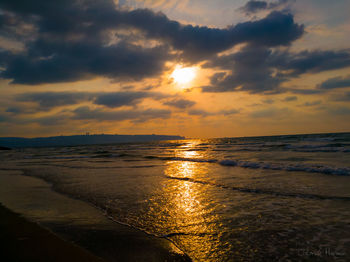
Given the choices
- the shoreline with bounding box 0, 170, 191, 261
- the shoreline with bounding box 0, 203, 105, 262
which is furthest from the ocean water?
the shoreline with bounding box 0, 203, 105, 262

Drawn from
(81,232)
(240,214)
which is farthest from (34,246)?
(240,214)

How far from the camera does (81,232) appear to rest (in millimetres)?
4809

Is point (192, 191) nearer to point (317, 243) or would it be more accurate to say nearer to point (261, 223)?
point (261, 223)

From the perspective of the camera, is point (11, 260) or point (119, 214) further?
point (119, 214)

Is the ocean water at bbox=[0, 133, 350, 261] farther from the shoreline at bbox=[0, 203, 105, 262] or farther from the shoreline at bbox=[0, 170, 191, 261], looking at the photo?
the shoreline at bbox=[0, 203, 105, 262]

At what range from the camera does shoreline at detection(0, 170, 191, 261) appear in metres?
3.83

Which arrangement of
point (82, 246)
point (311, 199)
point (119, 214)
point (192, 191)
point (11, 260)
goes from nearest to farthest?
point (11, 260)
point (82, 246)
point (119, 214)
point (311, 199)
point (192, 191)

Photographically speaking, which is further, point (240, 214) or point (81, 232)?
point (240, 214)

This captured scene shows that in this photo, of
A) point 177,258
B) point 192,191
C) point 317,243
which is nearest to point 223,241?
point 177,258

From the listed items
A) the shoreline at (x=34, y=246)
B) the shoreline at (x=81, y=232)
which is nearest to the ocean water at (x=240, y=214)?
the shoreline at (x=81, y=232)

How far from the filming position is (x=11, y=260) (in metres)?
3.50

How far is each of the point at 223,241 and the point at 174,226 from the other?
4.06 ft

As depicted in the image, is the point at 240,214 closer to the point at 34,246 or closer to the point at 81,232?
the point at 81,232

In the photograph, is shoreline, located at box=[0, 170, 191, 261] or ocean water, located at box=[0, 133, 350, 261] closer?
shoreline, located at box=[0, 170, 191, 261]
